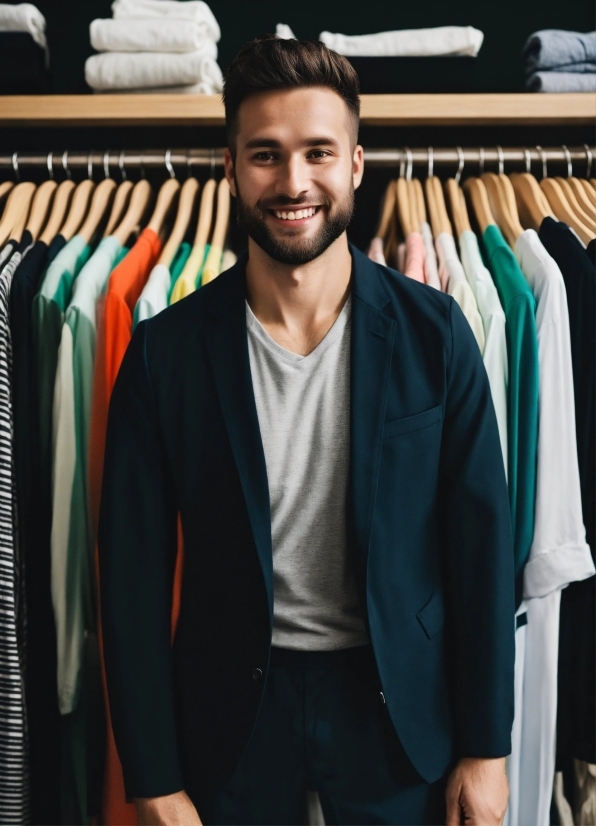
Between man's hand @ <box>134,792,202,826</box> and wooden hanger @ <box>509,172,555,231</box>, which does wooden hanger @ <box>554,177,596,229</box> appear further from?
man's hand @ <box>134,792,202,826</box>

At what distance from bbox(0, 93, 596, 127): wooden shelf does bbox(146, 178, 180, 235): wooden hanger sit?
13 centimetres

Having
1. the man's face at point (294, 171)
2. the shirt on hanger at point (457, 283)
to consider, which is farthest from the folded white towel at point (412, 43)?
the man's face at point (294, 171)

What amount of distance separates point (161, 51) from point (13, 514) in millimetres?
1007

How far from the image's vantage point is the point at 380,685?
98 cm

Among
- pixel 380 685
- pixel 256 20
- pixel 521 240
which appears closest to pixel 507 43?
pixel 256 20

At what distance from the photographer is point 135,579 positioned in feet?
3.37

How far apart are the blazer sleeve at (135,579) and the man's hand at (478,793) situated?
398 mm

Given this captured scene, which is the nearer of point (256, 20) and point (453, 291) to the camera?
point (453, 291)

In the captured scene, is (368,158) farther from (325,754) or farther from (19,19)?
(325,754)

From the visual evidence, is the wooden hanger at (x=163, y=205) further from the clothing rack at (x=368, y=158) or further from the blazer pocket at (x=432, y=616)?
the blazer pocket at (x=432, y=616)

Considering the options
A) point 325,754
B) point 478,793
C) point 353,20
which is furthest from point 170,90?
point 478,793

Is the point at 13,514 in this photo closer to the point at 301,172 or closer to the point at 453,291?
the point at 301,172

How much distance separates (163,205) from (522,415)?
84 cm

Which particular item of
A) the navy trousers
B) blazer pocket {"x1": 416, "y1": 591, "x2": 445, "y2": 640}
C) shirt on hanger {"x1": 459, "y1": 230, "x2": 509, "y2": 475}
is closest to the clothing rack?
shirt on hanger {"x1": 459, "y1": 230, "x2": 509, "y2": 475}
